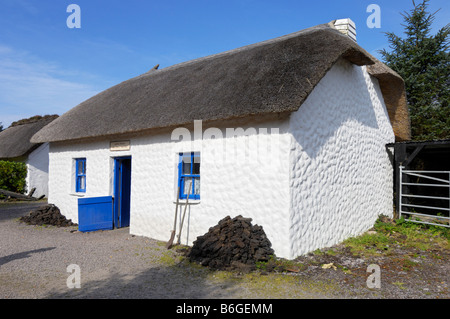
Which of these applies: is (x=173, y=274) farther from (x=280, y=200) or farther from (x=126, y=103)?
(x=126, y=103)

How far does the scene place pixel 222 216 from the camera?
271 inches

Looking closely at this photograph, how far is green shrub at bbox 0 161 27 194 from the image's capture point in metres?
17.1

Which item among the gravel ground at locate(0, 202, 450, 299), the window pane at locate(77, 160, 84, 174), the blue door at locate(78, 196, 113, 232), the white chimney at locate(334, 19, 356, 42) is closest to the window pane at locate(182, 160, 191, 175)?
the gravel ground at locate(0, 202, 450, 299)

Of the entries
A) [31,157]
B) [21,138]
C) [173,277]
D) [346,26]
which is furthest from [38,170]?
[346,26]

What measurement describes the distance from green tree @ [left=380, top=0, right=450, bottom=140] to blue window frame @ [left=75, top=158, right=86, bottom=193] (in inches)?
500

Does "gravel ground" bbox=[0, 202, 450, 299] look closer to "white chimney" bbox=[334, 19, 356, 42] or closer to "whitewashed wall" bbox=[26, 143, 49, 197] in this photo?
"white chimney" bbox=[334, 19, 356, 42]

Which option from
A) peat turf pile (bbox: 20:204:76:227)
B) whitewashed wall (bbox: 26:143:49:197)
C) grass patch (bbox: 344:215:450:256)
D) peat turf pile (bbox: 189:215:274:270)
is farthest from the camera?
whitewashed wall (bbox: 26:143:49:197)

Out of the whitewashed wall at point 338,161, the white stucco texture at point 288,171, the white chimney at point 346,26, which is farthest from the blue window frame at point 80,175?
the white chimney at point 346,26

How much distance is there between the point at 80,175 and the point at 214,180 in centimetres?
573

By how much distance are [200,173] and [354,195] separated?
3.65 metres

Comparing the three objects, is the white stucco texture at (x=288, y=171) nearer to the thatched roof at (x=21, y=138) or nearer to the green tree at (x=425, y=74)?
the green tree at (x=425, y=74)

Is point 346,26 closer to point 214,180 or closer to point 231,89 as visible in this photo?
point 231,89
